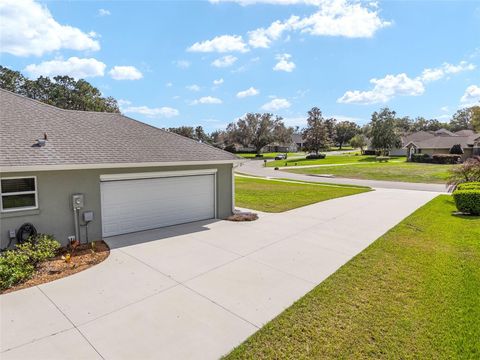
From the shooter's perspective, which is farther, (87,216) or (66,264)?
(87,216)

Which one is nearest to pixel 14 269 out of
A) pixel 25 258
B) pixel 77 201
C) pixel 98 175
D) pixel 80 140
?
pixel 25 258

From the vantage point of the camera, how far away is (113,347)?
159 inches

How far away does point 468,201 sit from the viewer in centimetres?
1249

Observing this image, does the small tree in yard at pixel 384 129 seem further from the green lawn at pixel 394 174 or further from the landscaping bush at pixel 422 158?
the green lawn at pixel 394 174

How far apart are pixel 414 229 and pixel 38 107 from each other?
13.8 m

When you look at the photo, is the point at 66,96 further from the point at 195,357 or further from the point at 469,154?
the point at 469,154

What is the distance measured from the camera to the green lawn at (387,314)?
3996mm

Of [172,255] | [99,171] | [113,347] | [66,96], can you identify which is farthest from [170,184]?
[66,96]

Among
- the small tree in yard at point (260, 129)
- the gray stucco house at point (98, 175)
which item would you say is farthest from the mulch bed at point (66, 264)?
the small tree in yard at point (260, 129)

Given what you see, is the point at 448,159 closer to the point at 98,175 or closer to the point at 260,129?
the point at 260,129

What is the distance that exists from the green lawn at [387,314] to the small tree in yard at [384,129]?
178 ft

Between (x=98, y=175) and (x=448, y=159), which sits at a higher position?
(x=98, y=175)

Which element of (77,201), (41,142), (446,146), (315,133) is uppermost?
(315,133)

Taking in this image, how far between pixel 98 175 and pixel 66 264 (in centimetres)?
275
